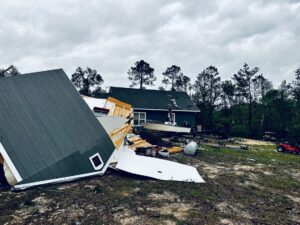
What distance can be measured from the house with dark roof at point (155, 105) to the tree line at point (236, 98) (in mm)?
4430

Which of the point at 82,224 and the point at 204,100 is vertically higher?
the point at 204,100

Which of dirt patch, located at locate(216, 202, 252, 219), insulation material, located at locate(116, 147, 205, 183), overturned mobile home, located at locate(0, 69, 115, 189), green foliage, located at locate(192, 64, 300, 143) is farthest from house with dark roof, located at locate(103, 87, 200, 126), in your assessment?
dirt patch, located at locate(216, 202, 252, 219)

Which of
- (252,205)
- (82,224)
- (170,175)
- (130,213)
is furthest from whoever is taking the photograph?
(170,175)

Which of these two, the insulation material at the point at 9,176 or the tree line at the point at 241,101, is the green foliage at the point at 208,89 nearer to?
the tree line at the point at 241,101

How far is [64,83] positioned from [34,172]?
183 inches

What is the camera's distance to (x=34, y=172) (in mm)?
8117

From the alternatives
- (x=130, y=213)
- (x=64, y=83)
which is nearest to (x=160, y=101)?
(x=64, y=83)

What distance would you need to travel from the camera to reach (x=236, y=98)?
42.1 meters

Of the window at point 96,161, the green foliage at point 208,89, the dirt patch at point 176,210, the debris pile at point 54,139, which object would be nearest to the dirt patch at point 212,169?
the debris pile at point 54,139

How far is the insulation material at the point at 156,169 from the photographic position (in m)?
10.2

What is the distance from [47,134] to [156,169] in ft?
14.5

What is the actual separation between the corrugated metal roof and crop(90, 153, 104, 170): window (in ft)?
60.8

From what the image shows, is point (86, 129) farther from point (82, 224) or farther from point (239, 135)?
point (239, 135)

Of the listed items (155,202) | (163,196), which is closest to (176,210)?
(155,202)
